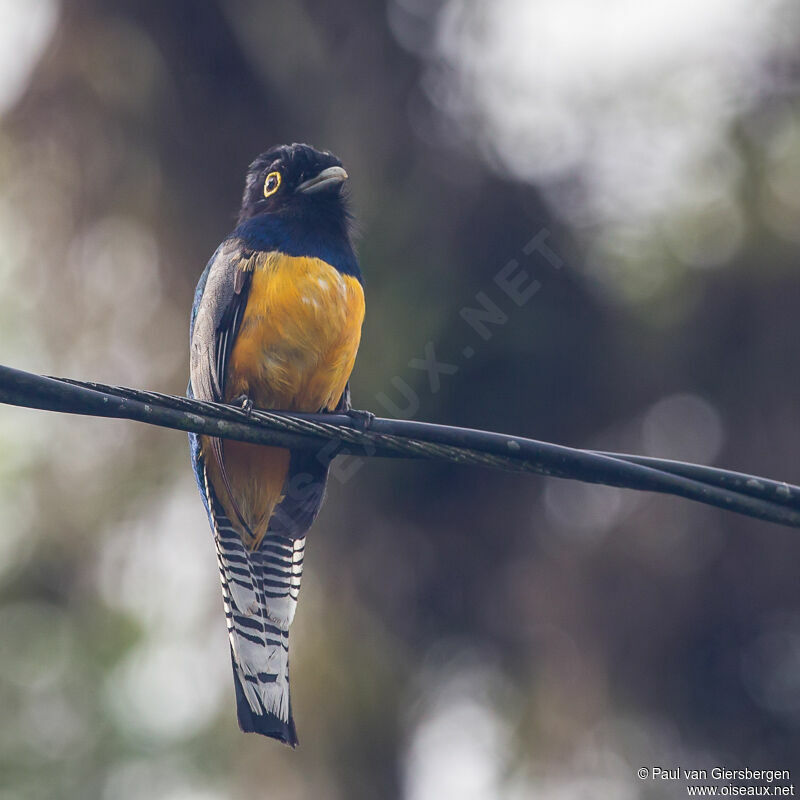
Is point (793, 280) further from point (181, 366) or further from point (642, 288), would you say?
point (181, 366)

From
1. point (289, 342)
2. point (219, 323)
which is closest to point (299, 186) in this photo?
point (219, 323)

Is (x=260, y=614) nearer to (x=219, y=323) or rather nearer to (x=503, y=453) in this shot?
(x=219, y=323)

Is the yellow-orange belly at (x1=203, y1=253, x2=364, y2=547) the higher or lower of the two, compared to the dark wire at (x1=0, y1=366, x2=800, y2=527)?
higher

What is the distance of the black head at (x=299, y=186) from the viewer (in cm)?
516

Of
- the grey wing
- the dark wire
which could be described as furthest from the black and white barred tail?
the dark wire

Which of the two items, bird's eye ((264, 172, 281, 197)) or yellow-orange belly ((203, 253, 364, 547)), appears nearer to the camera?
yellow-orange belly ((203, 253, 364, 547))

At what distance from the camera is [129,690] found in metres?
10.4

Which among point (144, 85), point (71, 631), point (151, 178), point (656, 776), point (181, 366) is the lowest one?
point (656, 776)

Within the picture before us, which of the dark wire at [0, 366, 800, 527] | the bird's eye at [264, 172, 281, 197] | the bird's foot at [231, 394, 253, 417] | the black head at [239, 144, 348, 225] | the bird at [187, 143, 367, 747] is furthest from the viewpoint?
the bird's eye at [264, 172, 281, 197]

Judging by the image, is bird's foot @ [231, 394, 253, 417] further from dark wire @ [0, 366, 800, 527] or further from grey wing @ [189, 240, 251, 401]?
dark wire @ [0, 366, 800, 527]

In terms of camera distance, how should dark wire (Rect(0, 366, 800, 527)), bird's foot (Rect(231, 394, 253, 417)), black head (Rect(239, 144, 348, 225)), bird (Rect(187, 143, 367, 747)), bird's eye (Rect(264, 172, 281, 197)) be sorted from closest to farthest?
dark wire (Rect(0, 366, 800, 527)) < bird's foot (Rect(231, 394, 253, 417)) < bird (Rect(187, 143, 367, 747)) < black head (Rect(239, 144, 348, 225)) < bird's eye (Rect(264, 172, 281, 197))

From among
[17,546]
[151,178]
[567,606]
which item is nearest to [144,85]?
[151,178]

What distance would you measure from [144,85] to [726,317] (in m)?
4.74

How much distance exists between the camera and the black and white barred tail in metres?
4.54
